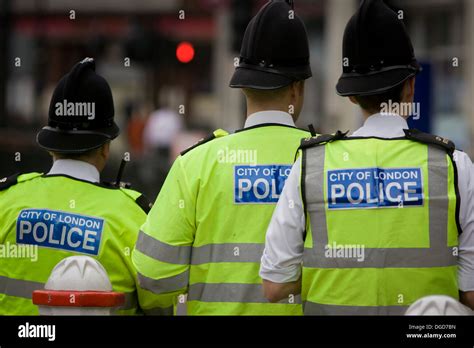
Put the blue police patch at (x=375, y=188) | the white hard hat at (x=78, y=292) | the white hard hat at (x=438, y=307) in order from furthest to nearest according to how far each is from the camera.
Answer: the blue police patch at (x=375, y=188), the white hard hat at (x=78, y=292), the white hard hat at (x=438, y=307)

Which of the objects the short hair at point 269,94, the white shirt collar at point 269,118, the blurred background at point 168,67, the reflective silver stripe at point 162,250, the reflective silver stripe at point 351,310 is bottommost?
the reflective silver stripe at point 351,310

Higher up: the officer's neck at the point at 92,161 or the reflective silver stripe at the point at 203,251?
the officer's neck at the point at 92,161

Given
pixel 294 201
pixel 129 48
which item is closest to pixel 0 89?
pixel 129 48

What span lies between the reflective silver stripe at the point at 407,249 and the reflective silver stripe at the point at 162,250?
656 mm

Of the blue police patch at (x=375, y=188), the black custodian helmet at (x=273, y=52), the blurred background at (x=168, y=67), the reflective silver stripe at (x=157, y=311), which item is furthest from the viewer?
the blurred background at (x=168, y=67)

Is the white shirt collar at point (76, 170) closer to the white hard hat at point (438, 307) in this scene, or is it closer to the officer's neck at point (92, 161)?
the officer's neck at point (92, 161)

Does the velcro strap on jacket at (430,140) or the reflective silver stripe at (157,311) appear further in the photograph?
the reflective silver stripe at (157,311)

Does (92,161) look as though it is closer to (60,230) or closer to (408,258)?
(60,230)

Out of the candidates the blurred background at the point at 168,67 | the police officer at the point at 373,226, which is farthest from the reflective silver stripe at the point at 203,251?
the blurred background at the point at 168,67

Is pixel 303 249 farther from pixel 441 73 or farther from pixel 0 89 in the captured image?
pixel 441 73

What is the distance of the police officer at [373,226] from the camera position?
14.5 feet

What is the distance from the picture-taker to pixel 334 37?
28766 mm

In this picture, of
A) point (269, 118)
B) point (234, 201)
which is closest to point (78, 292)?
point (234, 201)

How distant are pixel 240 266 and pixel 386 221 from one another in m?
0.75
